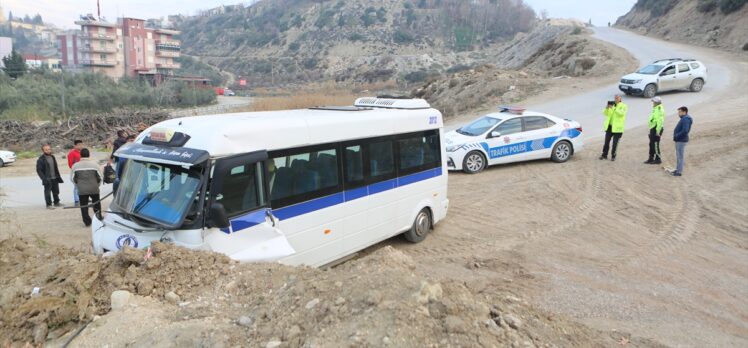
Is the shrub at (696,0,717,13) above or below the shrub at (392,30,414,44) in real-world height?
below

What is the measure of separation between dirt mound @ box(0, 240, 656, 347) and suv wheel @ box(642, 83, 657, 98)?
22.9 meters

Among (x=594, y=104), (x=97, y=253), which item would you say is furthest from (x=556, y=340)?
(x=594, y=104)

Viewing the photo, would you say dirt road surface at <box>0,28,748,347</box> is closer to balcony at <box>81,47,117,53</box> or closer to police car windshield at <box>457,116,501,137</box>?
police car windshield at <box>457,116,501,137</box>

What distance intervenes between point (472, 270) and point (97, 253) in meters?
5.39

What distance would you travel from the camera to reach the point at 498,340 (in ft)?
12.6

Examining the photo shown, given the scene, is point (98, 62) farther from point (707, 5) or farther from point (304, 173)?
point (304, 173)

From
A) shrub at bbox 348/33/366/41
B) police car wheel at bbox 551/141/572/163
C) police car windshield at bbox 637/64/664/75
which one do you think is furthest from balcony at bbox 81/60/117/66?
police car wheel at bbox 551/141/572/163

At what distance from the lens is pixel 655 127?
45.1 ft

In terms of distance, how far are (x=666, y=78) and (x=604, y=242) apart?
1849 centimetres

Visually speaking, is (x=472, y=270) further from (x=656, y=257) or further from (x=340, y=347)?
(x=340, y=347)

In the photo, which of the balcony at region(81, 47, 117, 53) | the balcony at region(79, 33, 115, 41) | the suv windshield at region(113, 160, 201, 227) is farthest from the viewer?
the balcony at region(81, 47, 117, 53)

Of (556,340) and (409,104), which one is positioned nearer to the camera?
(556,340)

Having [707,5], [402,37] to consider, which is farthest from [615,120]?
[402,37]

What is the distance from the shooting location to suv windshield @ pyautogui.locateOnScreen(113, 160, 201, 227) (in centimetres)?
592
